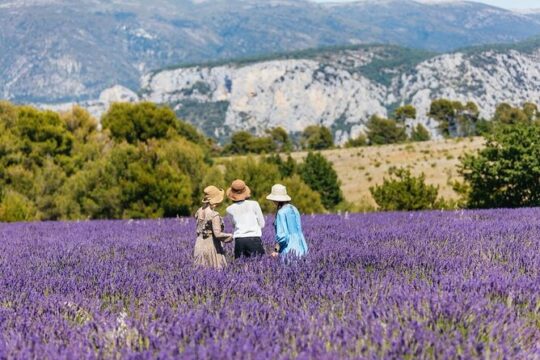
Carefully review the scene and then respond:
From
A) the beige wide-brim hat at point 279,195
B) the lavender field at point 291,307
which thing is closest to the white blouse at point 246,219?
the beige wide-brim hat at point 279,195

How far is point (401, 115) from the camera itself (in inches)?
3772

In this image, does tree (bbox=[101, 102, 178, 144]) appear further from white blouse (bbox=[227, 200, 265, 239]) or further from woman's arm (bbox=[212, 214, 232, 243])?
woman's arm (bbox=[212, 214, 232, 243])

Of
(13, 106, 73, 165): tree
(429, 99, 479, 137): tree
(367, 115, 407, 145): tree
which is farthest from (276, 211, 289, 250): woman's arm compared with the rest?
(429, 99, 479, 137): tree

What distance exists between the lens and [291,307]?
3.82 meters

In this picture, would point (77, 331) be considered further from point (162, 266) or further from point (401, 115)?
point (401, 115)

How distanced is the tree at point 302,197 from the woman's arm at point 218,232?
19482mm

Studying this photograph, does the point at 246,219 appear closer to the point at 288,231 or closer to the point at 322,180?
the point at 288,231

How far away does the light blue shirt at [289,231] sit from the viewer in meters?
6.48

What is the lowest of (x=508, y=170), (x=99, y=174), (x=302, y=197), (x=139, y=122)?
(x=302, y=197)

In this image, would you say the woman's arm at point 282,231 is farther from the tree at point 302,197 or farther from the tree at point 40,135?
the tree at point 40,135

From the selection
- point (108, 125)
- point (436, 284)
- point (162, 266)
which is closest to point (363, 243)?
point (162, 266)

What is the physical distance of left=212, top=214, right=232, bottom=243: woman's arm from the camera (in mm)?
6285

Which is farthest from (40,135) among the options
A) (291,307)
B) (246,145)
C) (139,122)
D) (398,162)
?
(246,145)

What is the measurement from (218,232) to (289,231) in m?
0.80
